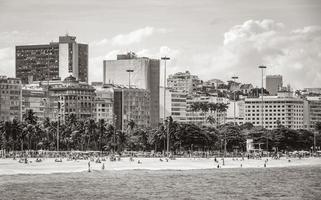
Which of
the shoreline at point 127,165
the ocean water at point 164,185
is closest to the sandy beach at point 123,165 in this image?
the shoreline at point 127,165

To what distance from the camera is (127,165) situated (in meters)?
169

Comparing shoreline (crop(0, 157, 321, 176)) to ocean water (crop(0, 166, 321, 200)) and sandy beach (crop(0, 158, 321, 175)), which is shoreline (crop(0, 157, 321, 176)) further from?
ocean water (crop(0, 166, 321, 200))

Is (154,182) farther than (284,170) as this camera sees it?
No

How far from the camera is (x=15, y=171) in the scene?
149 metres

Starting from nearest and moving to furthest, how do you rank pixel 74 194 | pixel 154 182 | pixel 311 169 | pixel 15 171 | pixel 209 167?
pixel 74 194 → pixel 154 182 → pixel 15 171 → pixel 209 167 → pixel 311 169

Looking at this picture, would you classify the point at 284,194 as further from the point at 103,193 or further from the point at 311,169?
the point at 311,169

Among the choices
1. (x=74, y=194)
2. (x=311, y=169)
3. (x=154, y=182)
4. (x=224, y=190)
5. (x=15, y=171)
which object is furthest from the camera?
(x=311, y=169)

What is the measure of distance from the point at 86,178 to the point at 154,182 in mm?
11033

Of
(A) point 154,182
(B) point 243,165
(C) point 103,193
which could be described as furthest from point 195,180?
(B) point 243,165

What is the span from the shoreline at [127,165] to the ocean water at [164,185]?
4.70 metres

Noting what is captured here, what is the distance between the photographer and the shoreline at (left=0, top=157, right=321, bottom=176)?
504 feet

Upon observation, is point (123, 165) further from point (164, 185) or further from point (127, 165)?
point (164, 185)

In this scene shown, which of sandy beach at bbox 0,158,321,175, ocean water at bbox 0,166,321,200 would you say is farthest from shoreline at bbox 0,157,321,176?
ocean water at bbox 0,166,321,200

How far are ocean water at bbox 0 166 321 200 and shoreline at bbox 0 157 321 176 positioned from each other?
4.70 m
